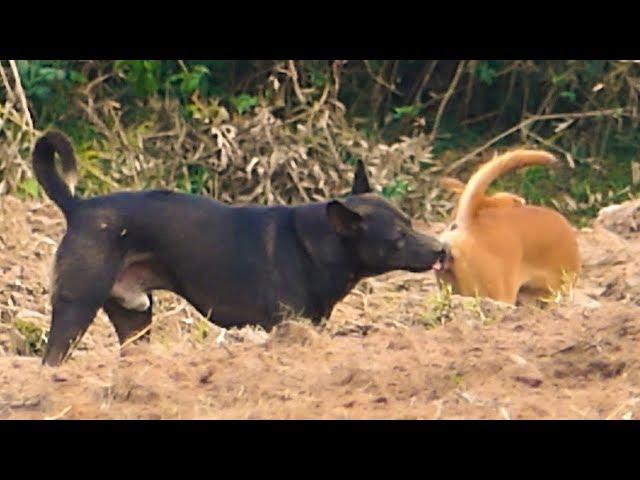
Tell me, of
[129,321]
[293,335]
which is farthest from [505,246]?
[293,335]

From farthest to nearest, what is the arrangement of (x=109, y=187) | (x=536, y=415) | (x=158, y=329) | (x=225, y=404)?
(x=109, y=187) < (x=158, y=329) < (x=225, y=404) < (x=536, y=415)

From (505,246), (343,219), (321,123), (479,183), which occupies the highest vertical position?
(343,219)

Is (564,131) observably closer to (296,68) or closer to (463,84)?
(463,84)

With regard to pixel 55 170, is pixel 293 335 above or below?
below

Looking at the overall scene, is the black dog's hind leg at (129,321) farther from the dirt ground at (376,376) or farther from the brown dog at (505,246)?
the brown dog at (505,246)

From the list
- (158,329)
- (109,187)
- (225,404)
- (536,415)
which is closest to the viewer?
(536,415)

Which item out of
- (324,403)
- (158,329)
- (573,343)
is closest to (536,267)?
(158,329)

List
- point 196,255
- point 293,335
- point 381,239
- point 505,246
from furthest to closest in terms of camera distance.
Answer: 1. point 505,246
2. point 381,239
3. point 196,255
4. point 293,335

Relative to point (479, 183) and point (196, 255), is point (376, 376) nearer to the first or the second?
point (196, 255)

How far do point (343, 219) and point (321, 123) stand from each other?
503cm

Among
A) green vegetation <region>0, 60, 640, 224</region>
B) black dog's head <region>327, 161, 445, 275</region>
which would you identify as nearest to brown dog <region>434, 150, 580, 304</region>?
black dog's head <region>327, 161, 445, 275</region>

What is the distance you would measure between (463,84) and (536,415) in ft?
31.1

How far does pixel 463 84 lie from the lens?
14141mm

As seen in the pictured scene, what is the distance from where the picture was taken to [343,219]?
782 centimetres
